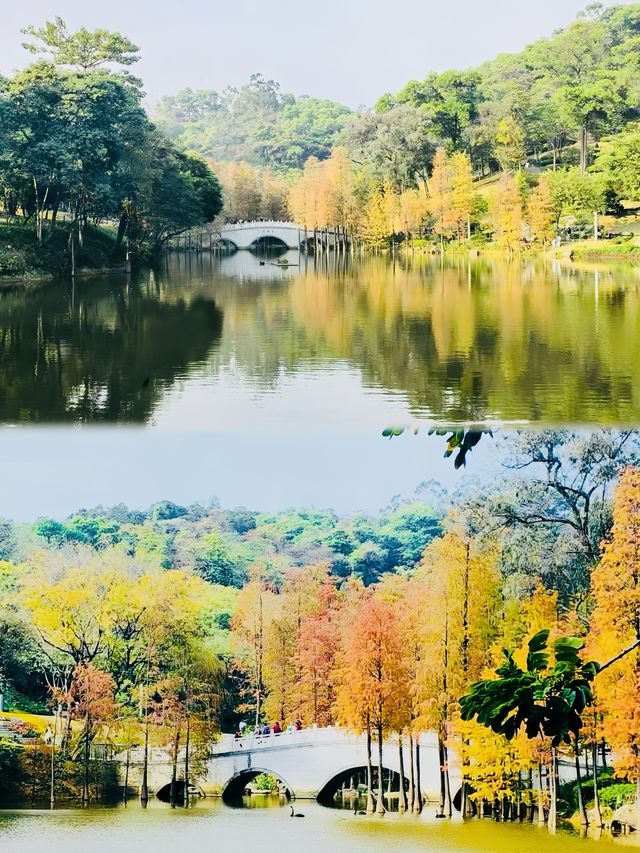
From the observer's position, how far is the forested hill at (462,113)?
29.5 ft

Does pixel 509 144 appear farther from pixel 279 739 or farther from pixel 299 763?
pixel 299 763

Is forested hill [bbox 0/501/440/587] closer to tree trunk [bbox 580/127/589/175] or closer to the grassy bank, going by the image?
the grassy bank

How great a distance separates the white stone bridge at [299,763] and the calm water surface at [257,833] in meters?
0.12

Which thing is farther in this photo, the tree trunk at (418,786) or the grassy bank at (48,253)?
the grassy bank at (48,253)

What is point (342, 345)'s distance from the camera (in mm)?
7422

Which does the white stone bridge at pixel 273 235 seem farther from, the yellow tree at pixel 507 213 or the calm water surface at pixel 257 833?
the calm water surface at pixel 257 833

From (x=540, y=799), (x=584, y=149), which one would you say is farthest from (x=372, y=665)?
(x=584, y=149)

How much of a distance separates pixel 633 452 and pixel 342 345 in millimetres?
1937

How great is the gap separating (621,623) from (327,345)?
7.82 feet

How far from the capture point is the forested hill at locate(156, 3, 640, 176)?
8992 millimetres

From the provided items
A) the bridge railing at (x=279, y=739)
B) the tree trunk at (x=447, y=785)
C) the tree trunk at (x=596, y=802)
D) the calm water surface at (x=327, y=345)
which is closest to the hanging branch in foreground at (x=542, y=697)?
the calm water surface at (x=327, y=345)

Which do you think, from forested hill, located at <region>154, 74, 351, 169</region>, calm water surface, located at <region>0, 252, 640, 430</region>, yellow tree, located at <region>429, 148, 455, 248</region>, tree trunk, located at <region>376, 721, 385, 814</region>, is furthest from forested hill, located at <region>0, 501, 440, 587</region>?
yellow tree, located at <region>429, 148, 455, 248</region>

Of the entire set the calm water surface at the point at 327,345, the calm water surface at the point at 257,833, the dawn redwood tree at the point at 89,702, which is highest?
the calm water surface at the point at 327,345

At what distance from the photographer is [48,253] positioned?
378 inches
